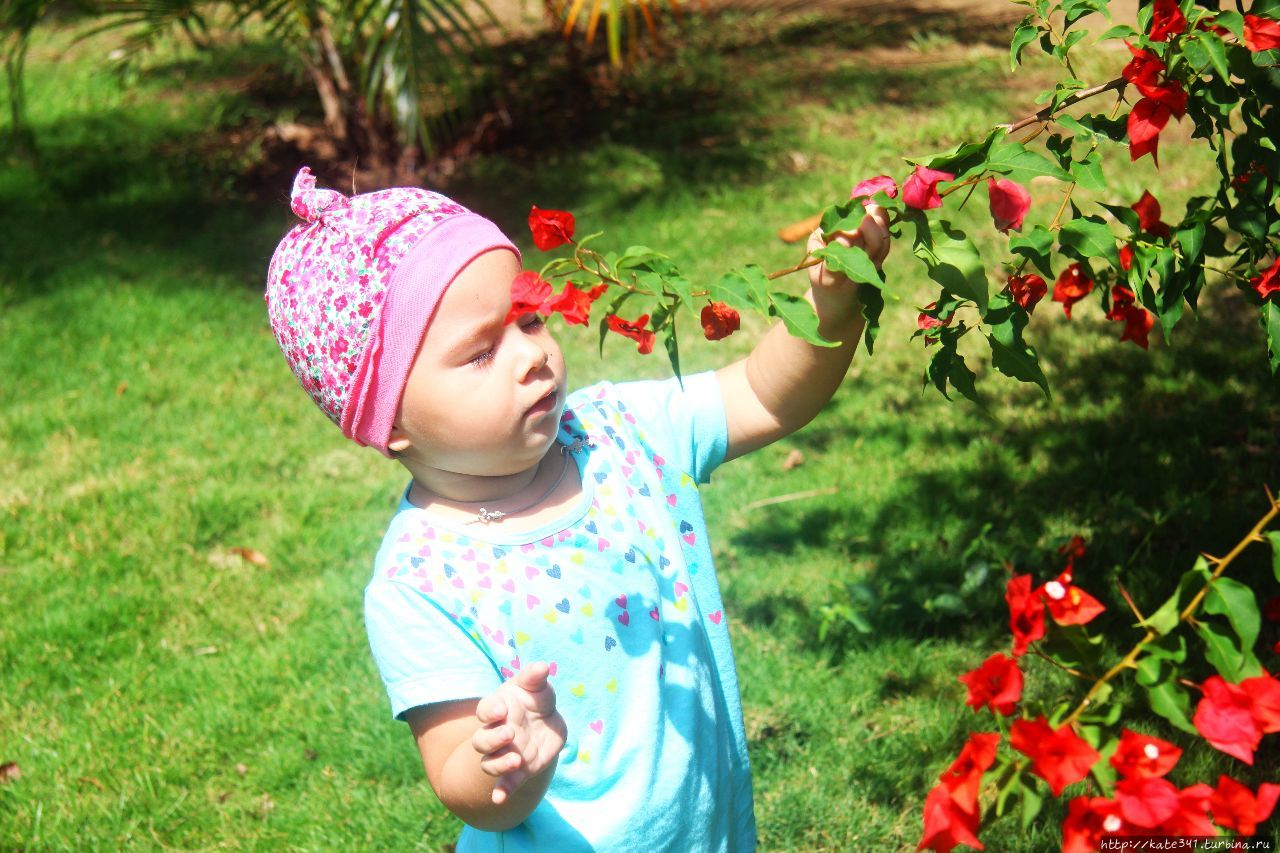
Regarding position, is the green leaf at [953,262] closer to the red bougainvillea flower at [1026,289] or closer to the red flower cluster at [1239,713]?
the red bougainvillea flower at [1026,289]

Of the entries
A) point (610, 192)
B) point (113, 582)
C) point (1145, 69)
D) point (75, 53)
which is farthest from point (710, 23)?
point (1145, 69)

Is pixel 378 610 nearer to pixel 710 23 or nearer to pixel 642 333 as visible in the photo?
pixel 642 333

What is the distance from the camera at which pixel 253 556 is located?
3.72 meters

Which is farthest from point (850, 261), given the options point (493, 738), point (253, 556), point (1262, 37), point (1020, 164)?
point (253, 556)

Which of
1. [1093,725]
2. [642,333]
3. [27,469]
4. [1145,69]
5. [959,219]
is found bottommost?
[27,469]

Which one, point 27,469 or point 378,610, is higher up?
point 378,610

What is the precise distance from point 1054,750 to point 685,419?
2.72 ft

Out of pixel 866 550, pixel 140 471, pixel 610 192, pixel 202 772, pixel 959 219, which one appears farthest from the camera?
pixel 610 192

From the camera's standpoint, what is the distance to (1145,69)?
4.97ft

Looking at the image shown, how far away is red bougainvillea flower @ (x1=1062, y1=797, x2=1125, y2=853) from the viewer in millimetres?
1281

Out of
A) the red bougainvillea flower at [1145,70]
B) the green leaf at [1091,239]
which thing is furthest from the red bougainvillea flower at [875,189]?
the red bougainvillea flower at [1145,70]

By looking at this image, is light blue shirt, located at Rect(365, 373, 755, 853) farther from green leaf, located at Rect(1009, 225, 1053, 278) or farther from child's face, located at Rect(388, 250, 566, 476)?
green leaf, located at Rect(1009, 225, 1053, 278)

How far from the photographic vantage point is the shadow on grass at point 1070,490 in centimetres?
314

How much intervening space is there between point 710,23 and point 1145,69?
757cm
